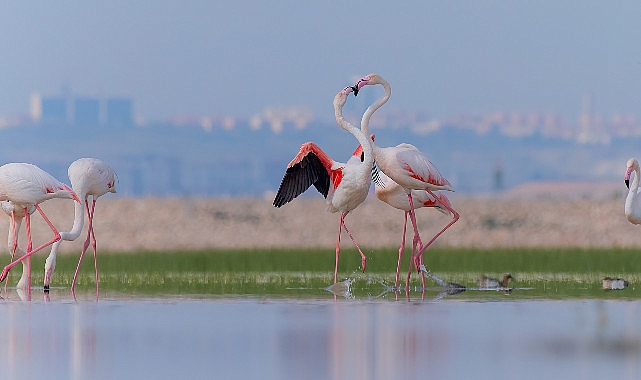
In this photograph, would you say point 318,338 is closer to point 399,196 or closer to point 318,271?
point 399,196

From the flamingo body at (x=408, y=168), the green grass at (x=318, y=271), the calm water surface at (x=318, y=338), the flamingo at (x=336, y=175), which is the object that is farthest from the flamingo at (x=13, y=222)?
the flamingo body at (x=408, y=168)

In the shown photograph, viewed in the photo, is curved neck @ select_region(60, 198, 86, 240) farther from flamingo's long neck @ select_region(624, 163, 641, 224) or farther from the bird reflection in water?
flamingo's long neck @ select_region(624, 163, 641, 224)

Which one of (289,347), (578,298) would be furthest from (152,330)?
(578,298)

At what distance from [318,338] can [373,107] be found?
600 cm

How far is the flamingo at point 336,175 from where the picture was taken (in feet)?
48.2

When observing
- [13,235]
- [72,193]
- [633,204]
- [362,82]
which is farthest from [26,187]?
[633,204]

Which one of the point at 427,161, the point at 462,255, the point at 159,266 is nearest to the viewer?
the point at 427,161

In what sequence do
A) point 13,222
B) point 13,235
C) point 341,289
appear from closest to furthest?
point 341,289 < point 13,235 < point 13,222

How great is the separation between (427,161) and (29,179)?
3.87 meters

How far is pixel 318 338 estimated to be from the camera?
9.23 meters

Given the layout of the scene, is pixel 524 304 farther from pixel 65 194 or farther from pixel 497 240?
pixel 497 240

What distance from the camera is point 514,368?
7.86 m

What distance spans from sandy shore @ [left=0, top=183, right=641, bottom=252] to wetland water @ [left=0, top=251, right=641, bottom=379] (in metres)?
12.9

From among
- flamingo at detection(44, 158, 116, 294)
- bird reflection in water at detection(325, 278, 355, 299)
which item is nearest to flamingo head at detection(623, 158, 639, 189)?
bird reflection in water at detection(325, 278, 355, 299)
